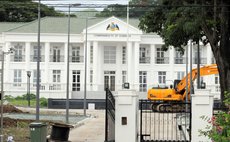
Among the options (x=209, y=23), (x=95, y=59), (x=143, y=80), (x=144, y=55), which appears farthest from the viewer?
(x=144, y=55)

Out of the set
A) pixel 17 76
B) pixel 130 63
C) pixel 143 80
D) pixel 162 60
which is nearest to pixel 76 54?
pixel 130 63

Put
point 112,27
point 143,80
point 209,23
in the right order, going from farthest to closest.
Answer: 1. point 143,80
2. point 112,27
3. point 209,23

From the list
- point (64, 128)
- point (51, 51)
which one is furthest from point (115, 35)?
point (64, 128)

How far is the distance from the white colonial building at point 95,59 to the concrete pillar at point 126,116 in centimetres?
5213

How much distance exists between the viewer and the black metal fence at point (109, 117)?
2010 cm

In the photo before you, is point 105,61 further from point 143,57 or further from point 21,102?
point 21,102

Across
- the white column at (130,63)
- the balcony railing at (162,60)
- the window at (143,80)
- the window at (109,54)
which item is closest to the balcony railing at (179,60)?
the balcony railing at (162,60)

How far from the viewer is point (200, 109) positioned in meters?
20.0

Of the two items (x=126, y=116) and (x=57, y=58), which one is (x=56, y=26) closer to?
(x=57, y=58)

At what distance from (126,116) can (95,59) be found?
54.3 meters

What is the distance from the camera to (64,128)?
2480cm

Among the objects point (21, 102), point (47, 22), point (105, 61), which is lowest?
point (21, 102)

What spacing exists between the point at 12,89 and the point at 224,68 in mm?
49192

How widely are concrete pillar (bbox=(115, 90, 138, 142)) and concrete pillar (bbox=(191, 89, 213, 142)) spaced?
2.05 m
